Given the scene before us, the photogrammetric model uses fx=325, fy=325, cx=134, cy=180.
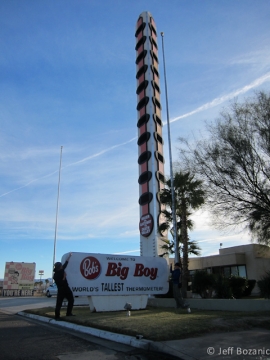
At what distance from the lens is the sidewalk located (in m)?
5.26

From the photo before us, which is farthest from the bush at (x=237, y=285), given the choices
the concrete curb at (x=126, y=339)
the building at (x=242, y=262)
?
the building at (x=242, y=262)

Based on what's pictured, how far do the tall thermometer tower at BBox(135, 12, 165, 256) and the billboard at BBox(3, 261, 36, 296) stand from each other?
3109cm

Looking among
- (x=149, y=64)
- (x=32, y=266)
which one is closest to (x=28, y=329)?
(x=149, y=64)

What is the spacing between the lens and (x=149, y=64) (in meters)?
26.2

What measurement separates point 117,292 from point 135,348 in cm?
672

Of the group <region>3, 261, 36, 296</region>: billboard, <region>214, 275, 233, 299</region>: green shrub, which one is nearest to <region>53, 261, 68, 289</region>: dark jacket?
<region>214, 275, 233, 299</region>: green shrub

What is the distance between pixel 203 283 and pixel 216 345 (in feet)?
32.3

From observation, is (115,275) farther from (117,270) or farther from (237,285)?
(237,285)

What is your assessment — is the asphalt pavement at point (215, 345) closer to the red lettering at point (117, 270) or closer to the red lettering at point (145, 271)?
the red lettering at point (117, 270)

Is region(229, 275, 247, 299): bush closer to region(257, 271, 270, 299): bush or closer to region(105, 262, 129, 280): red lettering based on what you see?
region(257, 271, 270, 299): bush

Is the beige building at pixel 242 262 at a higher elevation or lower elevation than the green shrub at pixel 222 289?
higher

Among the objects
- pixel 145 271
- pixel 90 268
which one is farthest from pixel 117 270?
pixel 145 271

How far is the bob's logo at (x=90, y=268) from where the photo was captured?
12266 millimetres

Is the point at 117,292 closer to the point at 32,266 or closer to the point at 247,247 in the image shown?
the point at 247,247
